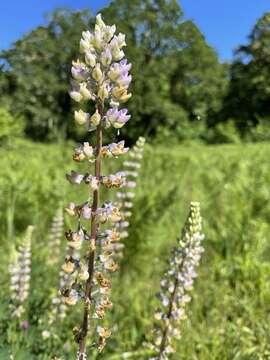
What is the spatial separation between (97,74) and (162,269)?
3105mm

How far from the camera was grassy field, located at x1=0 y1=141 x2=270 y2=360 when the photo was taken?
2.73 metres

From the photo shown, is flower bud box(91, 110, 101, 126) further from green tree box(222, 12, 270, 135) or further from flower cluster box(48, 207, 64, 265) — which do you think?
flower cluster box(48, 207, 64, 265)

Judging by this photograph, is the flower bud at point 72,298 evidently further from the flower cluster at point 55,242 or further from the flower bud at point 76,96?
the flower cluster at point 55,242

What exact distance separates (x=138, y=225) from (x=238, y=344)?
5.90ft

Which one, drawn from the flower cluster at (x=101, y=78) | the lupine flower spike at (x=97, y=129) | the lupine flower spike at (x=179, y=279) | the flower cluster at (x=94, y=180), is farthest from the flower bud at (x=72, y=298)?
the lupine flower spike at (x=179, y=279)

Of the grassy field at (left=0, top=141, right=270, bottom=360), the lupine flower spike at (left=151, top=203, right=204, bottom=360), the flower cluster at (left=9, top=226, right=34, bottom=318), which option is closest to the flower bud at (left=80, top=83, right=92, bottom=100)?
the lupine flower spike at (left=151, top=203, right=204, bottom=360)

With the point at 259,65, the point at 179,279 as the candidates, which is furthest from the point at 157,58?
the point at 179,279

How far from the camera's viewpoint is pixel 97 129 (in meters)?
1.29

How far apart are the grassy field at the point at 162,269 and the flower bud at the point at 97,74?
1.06m

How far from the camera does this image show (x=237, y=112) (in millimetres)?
6738

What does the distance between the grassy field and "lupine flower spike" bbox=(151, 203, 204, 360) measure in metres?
0.43

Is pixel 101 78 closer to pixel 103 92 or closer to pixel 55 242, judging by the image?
pixel 103 92

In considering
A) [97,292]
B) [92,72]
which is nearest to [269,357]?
[97,292]

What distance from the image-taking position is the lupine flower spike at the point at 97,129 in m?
1.27
